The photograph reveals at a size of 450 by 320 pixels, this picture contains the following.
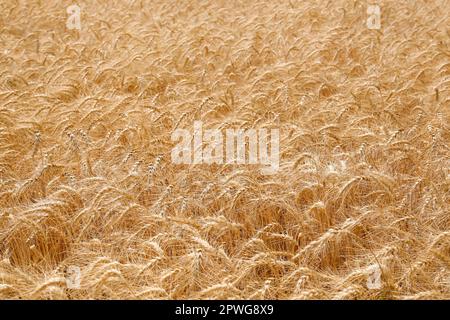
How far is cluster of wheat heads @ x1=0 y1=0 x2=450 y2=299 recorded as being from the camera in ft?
9.57

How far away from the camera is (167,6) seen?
8602mm

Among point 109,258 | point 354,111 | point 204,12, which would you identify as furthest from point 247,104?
point 204,12

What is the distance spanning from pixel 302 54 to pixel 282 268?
3.85m

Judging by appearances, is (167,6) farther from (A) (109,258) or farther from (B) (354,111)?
(A) (109,258)

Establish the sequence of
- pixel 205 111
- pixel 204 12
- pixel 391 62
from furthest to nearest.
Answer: pixel 204 12 → pixel 391 62 → pixel 205 111

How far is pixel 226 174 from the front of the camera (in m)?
3.85

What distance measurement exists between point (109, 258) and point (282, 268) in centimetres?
88

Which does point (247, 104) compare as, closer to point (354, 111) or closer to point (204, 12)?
point (354, 111)

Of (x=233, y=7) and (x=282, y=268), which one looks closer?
(x=282, y=268)

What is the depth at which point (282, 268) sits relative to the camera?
3.03 m

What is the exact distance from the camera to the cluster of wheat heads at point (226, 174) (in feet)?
9.57

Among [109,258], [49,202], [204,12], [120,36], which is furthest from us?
[204,12]

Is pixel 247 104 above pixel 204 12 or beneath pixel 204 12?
beneath

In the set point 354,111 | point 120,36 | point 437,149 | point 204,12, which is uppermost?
point 204,12
